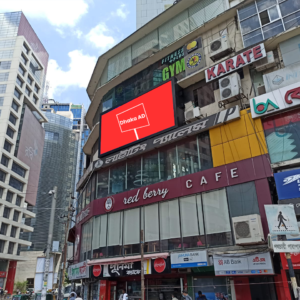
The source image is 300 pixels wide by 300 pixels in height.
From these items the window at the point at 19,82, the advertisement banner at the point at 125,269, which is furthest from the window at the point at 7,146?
the advertisement banner at the point at 125,269

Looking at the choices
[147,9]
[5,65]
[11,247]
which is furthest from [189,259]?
[5,65]

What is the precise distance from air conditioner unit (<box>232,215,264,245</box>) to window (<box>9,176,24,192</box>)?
4867 cm

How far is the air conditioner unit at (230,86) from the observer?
15.5 meters

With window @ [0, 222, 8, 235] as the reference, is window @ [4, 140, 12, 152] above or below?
above

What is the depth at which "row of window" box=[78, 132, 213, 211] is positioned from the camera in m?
Result: 16.6

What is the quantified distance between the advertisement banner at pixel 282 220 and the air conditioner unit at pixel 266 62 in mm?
11039

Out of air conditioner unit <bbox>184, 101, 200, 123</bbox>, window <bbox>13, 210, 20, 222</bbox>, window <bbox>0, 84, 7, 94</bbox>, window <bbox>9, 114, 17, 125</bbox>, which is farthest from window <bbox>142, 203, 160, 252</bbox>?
window <bbox>0, 84, 7, 94</bbox>

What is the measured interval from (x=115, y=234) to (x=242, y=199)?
9.14 metres

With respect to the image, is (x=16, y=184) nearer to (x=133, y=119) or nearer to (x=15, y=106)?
(x=15, y=106)

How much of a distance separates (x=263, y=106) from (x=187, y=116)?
497cm

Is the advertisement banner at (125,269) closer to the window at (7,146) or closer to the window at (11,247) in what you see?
the window at (11,247)

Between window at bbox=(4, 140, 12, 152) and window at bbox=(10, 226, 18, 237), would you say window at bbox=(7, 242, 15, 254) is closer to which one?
window at bbox=(10, 226, 18, 237)

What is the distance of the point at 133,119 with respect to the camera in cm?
2123

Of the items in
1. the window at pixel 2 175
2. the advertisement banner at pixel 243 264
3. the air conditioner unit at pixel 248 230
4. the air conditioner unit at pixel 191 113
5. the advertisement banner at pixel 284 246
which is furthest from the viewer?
the window at pixel 2 175
